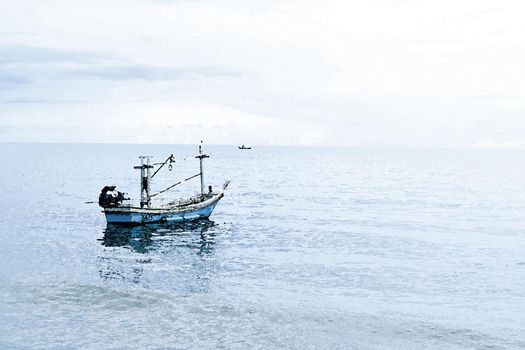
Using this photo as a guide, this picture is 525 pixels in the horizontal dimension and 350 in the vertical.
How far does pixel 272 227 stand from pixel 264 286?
2844 centimetres

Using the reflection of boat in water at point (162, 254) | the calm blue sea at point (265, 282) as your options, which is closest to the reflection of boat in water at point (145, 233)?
the reflection of boat in water at point (162, 254)

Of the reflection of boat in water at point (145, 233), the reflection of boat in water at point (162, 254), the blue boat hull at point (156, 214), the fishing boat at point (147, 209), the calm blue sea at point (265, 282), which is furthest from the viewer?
the blue boat hull at point (156, 214)

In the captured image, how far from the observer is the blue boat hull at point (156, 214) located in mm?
64688

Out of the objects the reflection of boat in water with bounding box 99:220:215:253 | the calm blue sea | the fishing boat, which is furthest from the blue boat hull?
the calm blue sea

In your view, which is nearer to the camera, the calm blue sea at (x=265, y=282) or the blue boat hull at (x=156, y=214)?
the calm blue sea at (x=265, y=282)

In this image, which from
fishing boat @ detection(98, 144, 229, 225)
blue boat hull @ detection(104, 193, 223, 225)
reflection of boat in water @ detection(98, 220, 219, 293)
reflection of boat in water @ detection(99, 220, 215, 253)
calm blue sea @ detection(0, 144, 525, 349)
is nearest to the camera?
calm blue sea @ detection(0, 144, 525, 349)

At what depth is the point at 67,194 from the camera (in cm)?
10800

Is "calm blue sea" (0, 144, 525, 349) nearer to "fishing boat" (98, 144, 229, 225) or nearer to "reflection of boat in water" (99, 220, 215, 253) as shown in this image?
"reflection of boat in water" (99, 220, 215, 253)

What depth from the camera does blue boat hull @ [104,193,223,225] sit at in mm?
64688

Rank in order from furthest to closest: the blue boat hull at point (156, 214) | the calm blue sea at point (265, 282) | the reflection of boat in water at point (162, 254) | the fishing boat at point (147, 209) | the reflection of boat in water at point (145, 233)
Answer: the blue boat hull at point (156, 214) < the fishing boat at point (147, 209) < the reflection of boat in water at point (145, 233) < the reflection of boat in water at point (162, 254) < the calm blue sea at point (265, 282)

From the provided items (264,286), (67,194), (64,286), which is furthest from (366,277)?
(67,194)

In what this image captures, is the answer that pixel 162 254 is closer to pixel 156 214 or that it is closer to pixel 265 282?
pixel 265 282

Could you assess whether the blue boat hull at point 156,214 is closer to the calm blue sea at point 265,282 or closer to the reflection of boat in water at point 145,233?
the reflection of boat in water at point 145,233

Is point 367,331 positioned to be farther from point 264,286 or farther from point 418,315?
point 264,286
